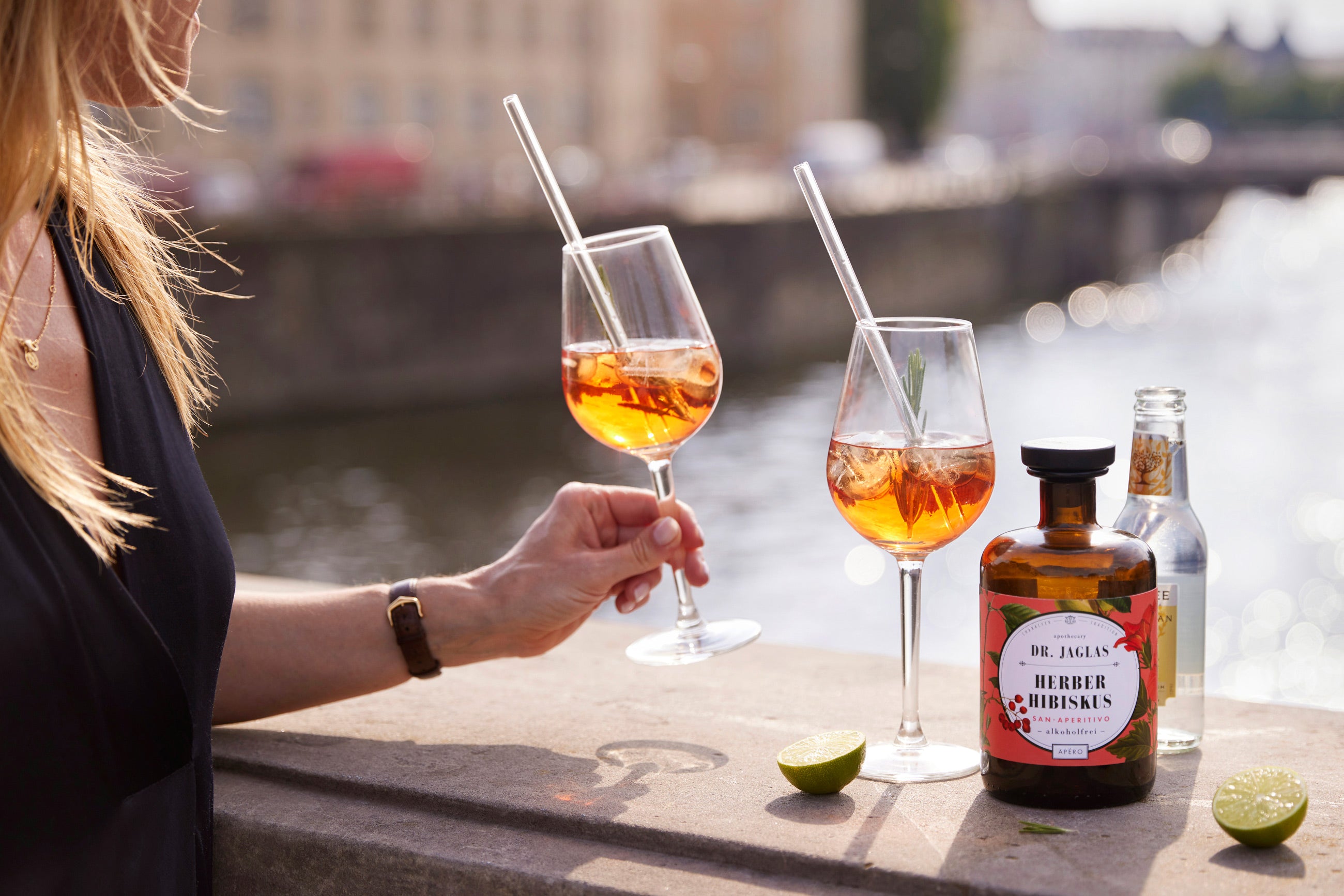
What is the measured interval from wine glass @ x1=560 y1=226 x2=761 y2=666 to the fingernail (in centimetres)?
18

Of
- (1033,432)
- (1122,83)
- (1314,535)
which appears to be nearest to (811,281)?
(1033,432)

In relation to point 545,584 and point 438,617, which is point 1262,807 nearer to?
point 545,584

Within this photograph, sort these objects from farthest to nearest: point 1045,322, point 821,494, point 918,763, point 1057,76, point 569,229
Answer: point 1057,76 → point 1045,322 → point 821,494 → point 569,229 → point 918,763

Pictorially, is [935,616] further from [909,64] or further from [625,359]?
[909,64]

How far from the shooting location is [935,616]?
38.2 ft

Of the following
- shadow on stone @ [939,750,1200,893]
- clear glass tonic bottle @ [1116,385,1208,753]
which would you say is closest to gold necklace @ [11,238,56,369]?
shadow on stone @ [939,750,1200,893]

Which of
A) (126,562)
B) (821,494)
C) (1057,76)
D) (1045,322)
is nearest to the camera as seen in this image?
(126,562)

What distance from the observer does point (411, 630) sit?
182 centimetres

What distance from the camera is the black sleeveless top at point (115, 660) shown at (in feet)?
4.38

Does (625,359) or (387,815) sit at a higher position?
(625,359)

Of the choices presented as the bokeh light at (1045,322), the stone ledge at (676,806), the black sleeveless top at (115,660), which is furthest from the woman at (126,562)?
the bokeh light at (1045,322)

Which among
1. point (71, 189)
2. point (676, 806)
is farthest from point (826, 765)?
point (71, 189)

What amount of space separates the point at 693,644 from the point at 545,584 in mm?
351

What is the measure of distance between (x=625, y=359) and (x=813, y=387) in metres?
20.4
